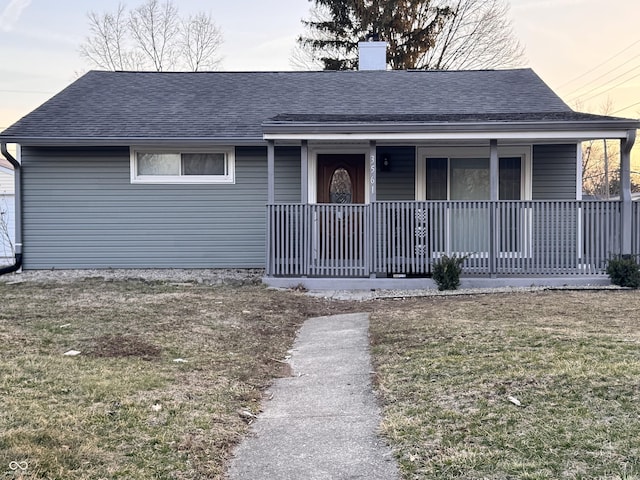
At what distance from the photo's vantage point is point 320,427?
3.65 metres

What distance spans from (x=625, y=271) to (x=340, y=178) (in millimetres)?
5432

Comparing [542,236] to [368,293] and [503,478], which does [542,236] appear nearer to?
[368,293]

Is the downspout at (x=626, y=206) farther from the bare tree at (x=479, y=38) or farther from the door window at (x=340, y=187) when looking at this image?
the bare tree at (x=479, y=38)

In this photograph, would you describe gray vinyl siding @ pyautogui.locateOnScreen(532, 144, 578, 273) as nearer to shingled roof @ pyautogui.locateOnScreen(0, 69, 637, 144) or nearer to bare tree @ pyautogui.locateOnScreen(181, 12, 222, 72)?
shingled roof @ pyautogui.locateOnScreen(0, 69, 637, 144)

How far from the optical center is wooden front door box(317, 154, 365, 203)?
12.1 meters

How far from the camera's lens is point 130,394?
4.02m

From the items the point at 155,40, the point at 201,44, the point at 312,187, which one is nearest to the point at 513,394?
the point at 312,187

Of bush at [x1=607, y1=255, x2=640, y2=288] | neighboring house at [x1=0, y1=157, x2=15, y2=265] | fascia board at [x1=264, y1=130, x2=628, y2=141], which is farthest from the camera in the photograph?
neighboring house at [x1=0, y1=157, x2=15, y2=265]

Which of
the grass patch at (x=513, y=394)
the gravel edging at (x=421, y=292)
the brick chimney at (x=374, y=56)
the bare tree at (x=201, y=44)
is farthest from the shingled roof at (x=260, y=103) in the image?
the bare tree at (x=201, y=44)

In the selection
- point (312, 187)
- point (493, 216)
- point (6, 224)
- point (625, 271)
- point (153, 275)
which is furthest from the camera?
point (6, 224)

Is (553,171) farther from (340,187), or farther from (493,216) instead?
(340,187)

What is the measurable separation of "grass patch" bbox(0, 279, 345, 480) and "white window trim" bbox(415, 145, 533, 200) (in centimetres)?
430

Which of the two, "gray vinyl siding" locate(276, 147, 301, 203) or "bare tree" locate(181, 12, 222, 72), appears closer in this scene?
"gray vinyl siding" locate(276, 147, 301, 203)

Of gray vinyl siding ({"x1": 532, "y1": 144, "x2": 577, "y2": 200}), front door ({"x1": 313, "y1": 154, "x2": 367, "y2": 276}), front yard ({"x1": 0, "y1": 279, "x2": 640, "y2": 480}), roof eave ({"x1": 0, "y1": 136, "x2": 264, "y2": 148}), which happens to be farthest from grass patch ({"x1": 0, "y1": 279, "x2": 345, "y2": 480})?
gray vinyl siding ({"x1": 532, "y1": 144, "x2": 577, "y2": 200})
